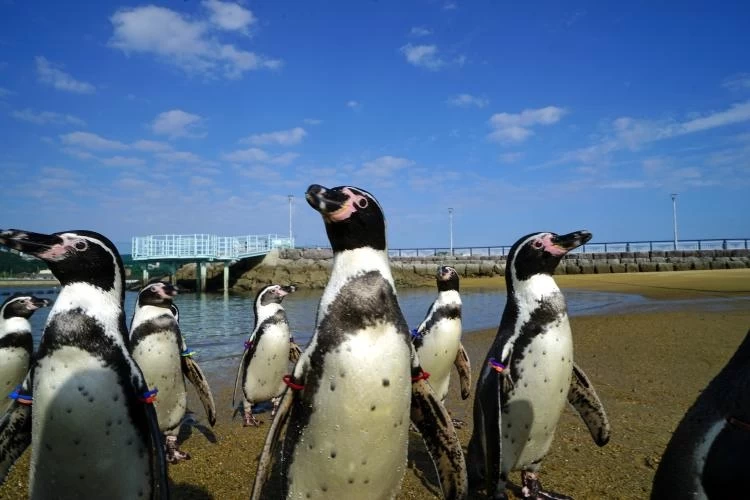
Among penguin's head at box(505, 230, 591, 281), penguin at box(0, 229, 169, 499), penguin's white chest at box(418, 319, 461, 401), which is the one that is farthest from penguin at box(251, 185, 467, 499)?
penguin's white chest at box(418, 319, 461, 401)

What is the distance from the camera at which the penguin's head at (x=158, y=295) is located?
17.9 ft

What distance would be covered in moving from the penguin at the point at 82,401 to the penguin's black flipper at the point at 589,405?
316 centimetres

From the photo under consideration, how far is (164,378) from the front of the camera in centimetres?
513

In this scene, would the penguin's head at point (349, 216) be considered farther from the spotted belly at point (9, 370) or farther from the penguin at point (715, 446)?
the spotted belly at point (9, 370)

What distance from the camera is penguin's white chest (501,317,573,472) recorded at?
11.9ft

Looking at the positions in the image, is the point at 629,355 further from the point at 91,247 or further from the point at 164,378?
the point at 91,247

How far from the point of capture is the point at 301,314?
2012 centimetres

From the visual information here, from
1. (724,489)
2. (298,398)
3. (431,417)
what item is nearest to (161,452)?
(298,398)

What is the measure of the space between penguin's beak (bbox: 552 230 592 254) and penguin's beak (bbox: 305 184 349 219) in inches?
85.0

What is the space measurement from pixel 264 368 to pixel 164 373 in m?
1.64

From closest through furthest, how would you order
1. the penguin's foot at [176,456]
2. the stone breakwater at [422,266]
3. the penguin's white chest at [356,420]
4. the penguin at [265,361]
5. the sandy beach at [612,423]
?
the penguin's white chest at [356,420], the sandy beach at [612,423], the penguin's foot at [176,456], the penguin at [265,361], the stone breakwater at [422,266]

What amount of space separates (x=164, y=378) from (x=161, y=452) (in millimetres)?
2648

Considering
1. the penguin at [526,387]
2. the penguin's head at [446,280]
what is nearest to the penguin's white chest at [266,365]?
the penguin's head at [446,280]

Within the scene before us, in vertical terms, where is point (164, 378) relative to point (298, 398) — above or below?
below
